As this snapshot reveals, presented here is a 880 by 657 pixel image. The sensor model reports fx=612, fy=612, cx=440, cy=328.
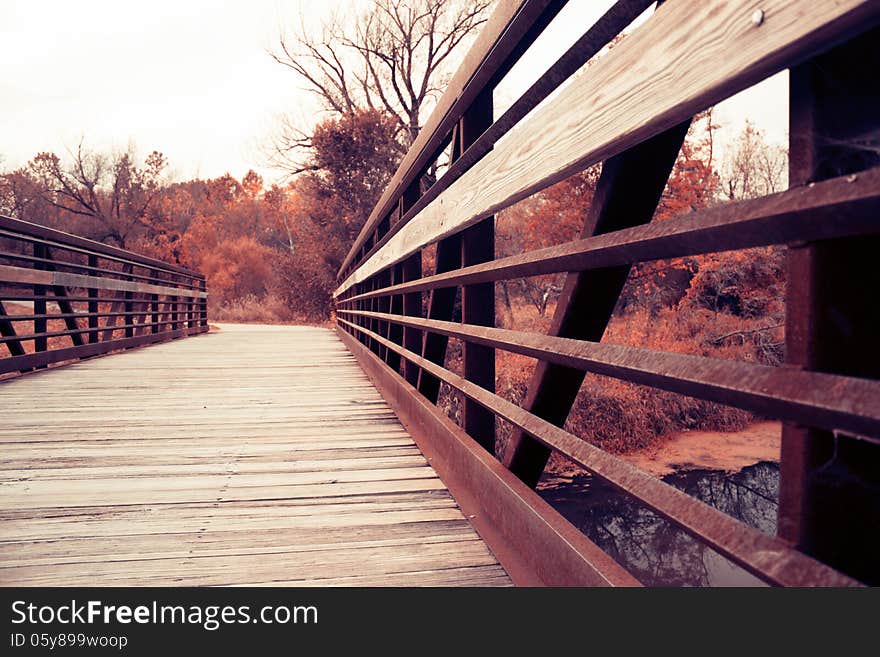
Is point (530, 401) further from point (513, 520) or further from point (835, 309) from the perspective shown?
point (835, 309)

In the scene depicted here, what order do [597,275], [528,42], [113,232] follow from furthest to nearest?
1. [113,232]
2. [528,42]
3. [597,275]

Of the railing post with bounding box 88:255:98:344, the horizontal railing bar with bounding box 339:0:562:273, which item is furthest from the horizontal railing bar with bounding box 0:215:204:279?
the horizontal railing bar with bounding box 339:0:562:273

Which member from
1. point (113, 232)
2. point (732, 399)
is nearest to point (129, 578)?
point (732, 399)

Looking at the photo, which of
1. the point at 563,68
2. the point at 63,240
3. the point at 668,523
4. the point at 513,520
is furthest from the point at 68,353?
the point at 668,523

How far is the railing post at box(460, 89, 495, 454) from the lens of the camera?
6.85 ft

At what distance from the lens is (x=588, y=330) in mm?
1278

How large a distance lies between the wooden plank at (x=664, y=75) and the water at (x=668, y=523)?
4.64 metres

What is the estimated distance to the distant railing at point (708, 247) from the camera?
2.04 feet

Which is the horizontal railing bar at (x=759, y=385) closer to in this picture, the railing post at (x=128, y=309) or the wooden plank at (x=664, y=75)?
the wooden plank at (x=664, y=75)

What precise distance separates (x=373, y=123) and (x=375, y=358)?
49.0ft

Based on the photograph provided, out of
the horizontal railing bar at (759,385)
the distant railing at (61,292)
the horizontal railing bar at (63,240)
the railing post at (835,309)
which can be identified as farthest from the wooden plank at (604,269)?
the horizontal railing bar at (63,240)

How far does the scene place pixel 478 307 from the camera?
209 cm
